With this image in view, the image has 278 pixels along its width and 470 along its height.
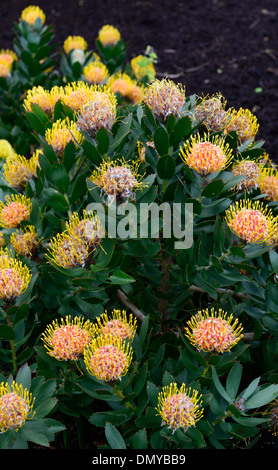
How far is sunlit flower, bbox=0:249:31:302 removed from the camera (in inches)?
58.9

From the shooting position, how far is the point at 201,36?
4633 millimetres

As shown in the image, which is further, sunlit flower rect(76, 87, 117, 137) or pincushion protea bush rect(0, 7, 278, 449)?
sunlit flower rect(76, 87, 117, 137)

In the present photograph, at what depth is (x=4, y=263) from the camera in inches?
62.4

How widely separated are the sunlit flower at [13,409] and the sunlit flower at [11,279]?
0.29 meters

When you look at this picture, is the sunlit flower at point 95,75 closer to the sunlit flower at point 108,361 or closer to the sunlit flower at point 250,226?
the sunlit flower at point 250,226

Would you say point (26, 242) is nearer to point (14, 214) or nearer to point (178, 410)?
point (14, 214)

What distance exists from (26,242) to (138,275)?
0.44 m

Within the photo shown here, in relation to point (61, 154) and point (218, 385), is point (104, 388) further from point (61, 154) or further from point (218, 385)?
point (61, 154)

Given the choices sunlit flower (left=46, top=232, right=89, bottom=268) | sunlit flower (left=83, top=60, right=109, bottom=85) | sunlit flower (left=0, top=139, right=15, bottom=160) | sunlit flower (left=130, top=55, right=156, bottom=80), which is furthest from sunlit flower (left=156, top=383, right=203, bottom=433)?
sunlit flower (left=130, top=55, right=156, bottom=80)

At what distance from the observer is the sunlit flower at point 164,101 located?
4.99 feet

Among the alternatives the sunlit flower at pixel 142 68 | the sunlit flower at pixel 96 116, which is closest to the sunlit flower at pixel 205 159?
the sunlit flower at pixel 96 116

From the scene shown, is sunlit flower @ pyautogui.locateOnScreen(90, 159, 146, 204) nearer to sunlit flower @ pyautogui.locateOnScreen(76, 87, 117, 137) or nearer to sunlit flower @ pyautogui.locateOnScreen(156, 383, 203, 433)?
sunlit flower @ pyautogui.locateOnScreen(76, 87, 117, 137)

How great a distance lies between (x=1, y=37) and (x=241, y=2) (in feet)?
8.57

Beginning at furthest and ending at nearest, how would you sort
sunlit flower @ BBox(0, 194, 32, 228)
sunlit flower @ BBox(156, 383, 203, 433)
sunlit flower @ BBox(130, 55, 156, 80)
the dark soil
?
1. the dark soil
2. sunlit flower @ BBox(130, 55, 156, 80)
3. sunlit flower @ BBox(0, 194, 32, 228)
4. sunlit flower @ BBox(156, 383, 203, 433)
